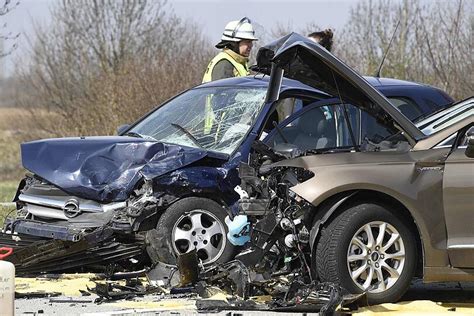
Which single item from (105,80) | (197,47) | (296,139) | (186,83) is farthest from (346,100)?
(197,47)

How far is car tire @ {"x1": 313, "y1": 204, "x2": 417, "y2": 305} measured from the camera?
7621 mm

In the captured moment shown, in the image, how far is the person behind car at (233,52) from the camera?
11.6 meters

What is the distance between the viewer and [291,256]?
26.0ft

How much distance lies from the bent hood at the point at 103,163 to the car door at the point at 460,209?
256cm

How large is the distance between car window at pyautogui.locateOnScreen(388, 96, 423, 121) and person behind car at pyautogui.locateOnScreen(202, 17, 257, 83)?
6.61ft

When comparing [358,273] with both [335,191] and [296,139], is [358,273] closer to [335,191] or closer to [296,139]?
[335,191]

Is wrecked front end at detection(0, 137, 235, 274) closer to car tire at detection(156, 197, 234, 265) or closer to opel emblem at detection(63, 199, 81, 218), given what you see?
opel emblem at detection(63, 199, 81, 218)

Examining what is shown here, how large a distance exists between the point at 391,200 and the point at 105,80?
18.2m

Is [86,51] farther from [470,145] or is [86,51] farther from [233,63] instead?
[470,145]

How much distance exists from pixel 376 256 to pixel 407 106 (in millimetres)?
3069

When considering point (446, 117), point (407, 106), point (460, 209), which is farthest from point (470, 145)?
point (407, 106)

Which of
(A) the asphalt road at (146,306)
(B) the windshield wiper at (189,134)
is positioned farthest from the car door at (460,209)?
(B) the windshield wiper at (189,134)

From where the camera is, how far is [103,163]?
9344 mm

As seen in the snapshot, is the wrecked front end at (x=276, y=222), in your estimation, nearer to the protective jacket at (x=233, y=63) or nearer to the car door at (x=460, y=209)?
the car door at (x=460, y=209)
